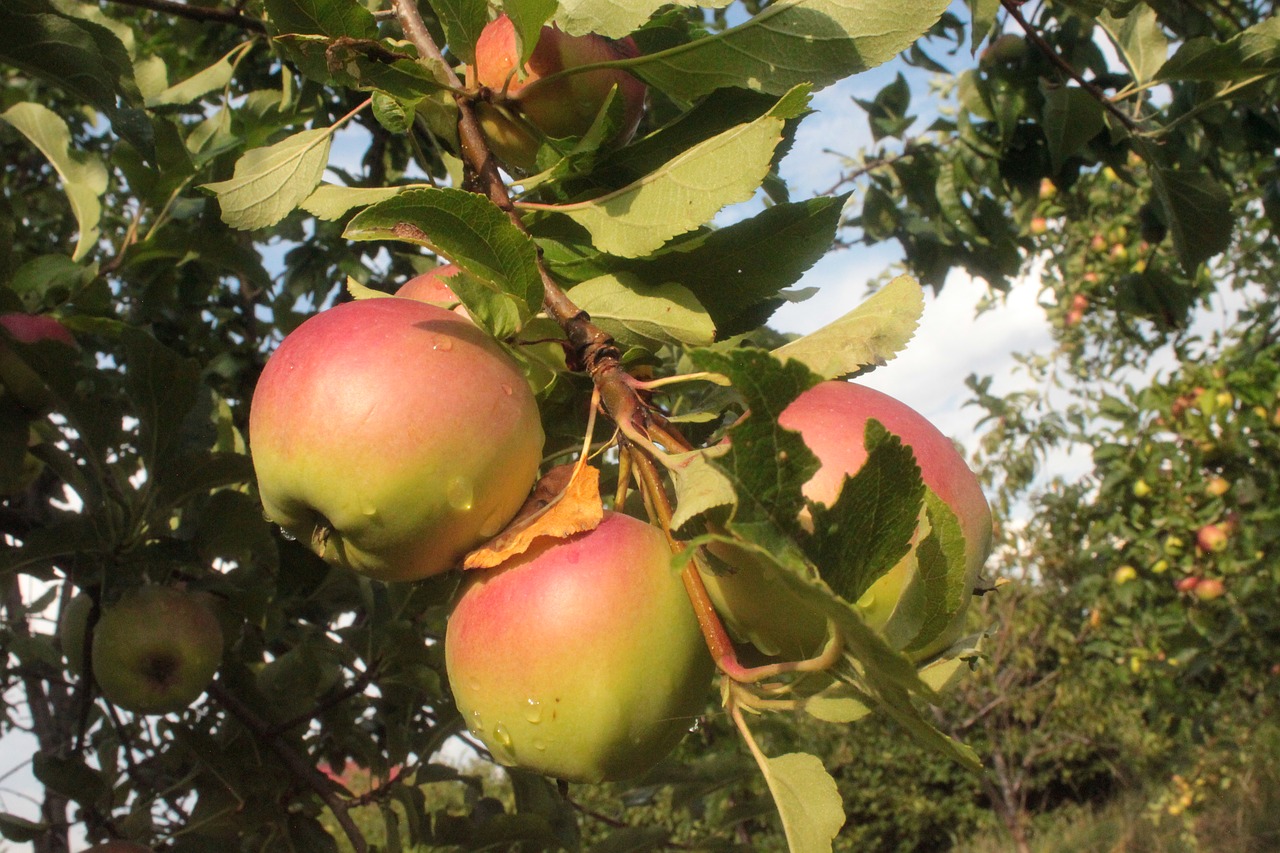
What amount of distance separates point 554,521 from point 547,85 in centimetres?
36

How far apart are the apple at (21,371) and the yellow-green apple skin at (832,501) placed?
99 cm

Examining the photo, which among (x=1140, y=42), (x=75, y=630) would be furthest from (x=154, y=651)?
(x=1140, y=42)

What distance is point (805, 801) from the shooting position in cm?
53

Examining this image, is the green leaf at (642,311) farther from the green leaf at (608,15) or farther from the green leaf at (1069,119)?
the green leaf at (1069,119)

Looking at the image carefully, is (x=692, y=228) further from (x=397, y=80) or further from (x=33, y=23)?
(x=33, y=23)

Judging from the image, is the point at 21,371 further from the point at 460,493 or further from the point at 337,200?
the point at 460,493

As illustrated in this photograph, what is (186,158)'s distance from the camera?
129 centimetres

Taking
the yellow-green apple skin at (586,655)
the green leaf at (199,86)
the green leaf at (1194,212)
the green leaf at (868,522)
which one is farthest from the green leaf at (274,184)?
the green leaf at (1194,212)

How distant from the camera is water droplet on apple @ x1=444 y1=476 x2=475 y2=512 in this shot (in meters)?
0.62

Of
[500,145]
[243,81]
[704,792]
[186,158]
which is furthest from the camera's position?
[243,81]

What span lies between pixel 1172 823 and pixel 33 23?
24.2 feet

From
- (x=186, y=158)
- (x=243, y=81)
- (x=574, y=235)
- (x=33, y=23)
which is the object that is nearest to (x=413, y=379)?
(x=574, y=235)

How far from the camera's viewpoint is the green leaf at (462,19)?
736mm

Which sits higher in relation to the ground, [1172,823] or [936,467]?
[936,467]
